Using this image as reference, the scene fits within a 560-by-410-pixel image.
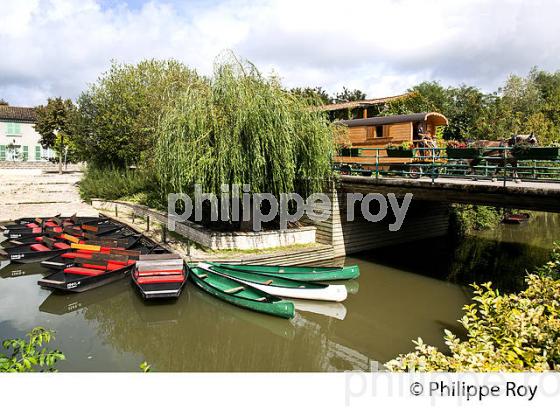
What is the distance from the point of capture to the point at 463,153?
1288cm

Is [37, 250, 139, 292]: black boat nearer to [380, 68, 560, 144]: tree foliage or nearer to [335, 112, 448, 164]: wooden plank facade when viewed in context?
[335, 112, 448, 164]: wooden plank facade

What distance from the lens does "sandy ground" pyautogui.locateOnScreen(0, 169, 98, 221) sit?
25344mm

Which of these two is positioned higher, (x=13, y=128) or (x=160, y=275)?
(x=13, y=128)

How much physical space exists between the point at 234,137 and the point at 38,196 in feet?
74.0

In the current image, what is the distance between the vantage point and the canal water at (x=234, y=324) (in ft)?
28.8

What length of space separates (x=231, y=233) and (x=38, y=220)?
36.6 feet

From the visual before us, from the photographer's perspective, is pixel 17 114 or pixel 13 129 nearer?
pixel 13 129

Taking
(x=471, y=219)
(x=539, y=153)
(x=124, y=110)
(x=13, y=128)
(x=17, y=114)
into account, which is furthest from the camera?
(x=17, y=114)

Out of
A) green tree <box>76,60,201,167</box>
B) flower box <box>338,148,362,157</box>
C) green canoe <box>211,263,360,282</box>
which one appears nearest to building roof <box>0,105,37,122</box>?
green tree <box>76,60,201,167</box>

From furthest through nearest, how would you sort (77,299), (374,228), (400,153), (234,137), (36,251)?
(374,228), (400,153), (36,251), (234,137), (77,299)

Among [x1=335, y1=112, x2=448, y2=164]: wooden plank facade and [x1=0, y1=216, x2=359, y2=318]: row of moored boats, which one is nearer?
[x1=0, y1=216, x2=359, y2=318]: row of moored boats

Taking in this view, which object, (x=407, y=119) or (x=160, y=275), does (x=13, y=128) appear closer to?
(x=160, y=275)

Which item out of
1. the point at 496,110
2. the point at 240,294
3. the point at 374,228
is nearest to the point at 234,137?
the point at 240,294

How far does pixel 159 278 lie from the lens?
12.1 meters
